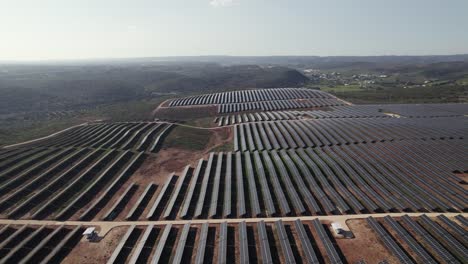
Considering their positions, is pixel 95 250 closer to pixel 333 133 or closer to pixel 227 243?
pixel 227 243

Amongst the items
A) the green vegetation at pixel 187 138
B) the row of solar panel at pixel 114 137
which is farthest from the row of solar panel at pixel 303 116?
the row of solar panel at pixel 114 137

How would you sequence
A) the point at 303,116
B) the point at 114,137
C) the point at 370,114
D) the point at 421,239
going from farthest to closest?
the point at 303,116 < the point at 370,114 < the point at 114,137 < the point at 421,239

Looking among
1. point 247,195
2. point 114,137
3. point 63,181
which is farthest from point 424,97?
point 63,181

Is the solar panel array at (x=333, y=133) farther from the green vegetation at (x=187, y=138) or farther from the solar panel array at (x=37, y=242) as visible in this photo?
the solar panel array at (x=37, y=242)

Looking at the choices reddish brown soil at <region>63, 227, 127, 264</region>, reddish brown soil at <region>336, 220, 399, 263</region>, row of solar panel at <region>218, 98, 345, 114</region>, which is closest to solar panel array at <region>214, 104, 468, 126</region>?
row of solar panel at <region>218, 98, 345, 114</region>

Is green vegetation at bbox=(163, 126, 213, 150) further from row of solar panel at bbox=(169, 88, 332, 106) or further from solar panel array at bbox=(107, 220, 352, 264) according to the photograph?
row of solar panel at bbox=(169, 88, 332, 106)

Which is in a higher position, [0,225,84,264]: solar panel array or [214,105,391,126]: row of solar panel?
[214,105,391,126]: row of solar panel

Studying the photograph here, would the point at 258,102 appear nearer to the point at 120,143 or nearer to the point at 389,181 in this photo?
the point at 120,143
